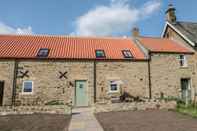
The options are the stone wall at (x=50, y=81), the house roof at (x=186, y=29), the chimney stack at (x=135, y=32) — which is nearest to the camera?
the stone wall at (x=50, y=81)

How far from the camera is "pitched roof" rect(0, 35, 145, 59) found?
1672 centimetres

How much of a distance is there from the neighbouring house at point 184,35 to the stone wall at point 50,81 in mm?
9918

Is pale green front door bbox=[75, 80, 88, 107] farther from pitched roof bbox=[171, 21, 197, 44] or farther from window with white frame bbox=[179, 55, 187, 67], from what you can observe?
pitched roof bbox=[171, 21, 197, 44]

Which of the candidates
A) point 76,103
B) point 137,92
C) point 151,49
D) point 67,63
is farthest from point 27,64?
point 151,49

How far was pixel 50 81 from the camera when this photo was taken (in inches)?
634

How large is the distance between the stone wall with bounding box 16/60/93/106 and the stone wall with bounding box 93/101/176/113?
2.79m

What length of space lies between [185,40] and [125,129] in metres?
15.3

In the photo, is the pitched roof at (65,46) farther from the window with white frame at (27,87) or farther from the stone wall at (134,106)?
the stone wall at (134,106)

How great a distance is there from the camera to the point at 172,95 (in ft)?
58.3

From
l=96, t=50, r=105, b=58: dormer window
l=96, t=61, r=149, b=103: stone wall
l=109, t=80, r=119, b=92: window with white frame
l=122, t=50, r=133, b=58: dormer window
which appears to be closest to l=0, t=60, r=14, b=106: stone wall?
l=96, t=61, r=149, b=103: stone wall

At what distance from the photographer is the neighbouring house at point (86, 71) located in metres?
15.7

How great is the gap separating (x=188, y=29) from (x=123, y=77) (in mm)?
11091

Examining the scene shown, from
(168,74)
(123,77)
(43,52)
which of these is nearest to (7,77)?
(43,52)

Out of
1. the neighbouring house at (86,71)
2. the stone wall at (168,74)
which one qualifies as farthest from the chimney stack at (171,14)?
the stone wall at (168,74)
